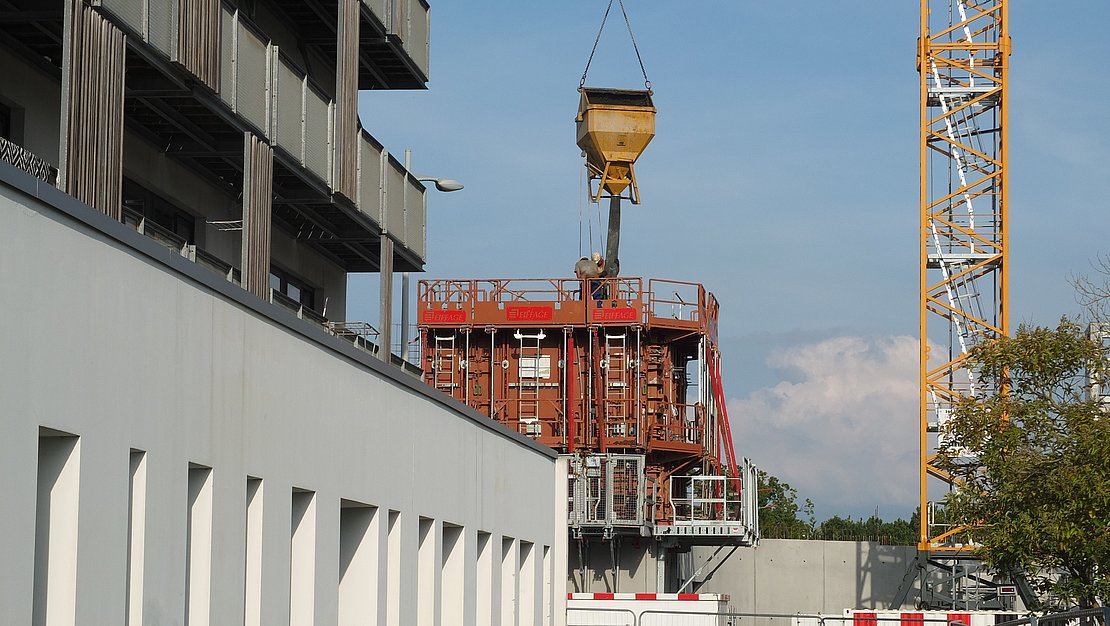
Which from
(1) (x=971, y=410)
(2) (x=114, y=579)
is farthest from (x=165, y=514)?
(1) (x=971, y=410)

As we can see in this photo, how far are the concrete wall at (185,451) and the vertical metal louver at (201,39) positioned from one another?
11.4ft

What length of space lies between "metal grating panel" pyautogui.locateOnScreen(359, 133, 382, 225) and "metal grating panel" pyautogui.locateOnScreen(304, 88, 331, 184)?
1.61 metres

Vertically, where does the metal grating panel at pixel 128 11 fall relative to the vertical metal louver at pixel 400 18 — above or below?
below

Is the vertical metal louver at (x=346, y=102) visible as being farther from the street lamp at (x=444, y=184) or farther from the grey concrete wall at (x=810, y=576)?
the grey concrete wall at (x=810, y=576)

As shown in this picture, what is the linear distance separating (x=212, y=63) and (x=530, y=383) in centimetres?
2950

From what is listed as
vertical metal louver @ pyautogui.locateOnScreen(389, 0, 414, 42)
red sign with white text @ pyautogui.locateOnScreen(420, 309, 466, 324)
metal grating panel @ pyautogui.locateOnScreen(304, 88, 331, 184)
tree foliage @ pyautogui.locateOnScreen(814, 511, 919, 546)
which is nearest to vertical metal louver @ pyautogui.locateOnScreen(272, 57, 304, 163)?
metal grating panel @ pyautogui.locateOnScreen(304, 88, 331, 184)

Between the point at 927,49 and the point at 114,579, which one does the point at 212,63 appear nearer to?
the point at 114,579

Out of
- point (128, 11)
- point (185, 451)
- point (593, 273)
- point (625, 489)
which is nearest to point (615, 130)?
point (593, 273)

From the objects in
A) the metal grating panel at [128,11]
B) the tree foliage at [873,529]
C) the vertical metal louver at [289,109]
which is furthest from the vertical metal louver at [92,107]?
the tree foliage at [873,529]

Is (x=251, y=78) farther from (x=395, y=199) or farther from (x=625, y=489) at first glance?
(x=625, y=489)

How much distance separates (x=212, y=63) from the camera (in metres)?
18.0

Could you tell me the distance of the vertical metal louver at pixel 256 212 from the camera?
758 inches

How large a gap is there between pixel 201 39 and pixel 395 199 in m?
8.81

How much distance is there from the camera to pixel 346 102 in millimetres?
23250
